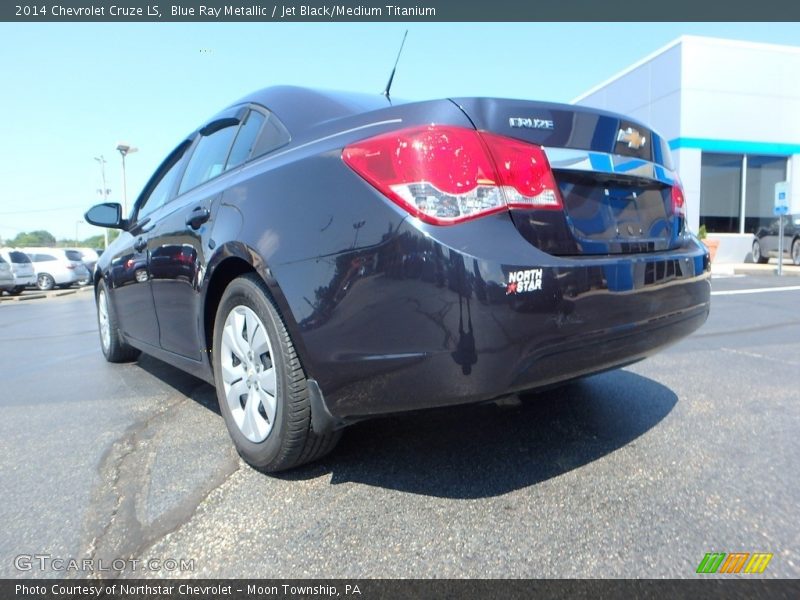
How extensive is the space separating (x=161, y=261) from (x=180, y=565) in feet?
6.04

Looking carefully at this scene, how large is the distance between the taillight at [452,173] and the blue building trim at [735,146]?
16.6 metres

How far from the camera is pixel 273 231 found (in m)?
2.04

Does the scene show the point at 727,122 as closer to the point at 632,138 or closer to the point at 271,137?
the point at 632,138

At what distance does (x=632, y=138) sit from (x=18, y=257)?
75.3 ft

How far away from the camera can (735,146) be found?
667 inches

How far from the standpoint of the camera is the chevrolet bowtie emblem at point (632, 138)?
2125 mm

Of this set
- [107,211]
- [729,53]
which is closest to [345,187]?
[107,211]

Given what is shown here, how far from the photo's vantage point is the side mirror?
13.5 ft

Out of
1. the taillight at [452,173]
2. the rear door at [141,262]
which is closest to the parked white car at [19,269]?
the rear door at [141,262]

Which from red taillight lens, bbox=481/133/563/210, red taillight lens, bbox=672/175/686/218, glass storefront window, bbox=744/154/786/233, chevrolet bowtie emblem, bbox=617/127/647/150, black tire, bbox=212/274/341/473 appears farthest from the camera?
glass storefront window, bbox=744/154/786/233

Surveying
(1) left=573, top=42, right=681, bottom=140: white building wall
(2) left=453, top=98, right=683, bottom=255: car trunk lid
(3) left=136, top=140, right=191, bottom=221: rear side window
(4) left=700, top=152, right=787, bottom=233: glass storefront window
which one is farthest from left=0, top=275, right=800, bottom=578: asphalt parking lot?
(4) left=700, top=152, right=787, bottom=233: glass storefront window

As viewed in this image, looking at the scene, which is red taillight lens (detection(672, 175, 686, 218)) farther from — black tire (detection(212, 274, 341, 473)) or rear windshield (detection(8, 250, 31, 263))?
rear windshield (detection(8, 250, 31, 263))

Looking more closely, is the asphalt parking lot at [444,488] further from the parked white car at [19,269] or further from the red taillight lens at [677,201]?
the parked white car at [19,269]

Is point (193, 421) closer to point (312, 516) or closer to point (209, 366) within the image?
point (209, 366)
